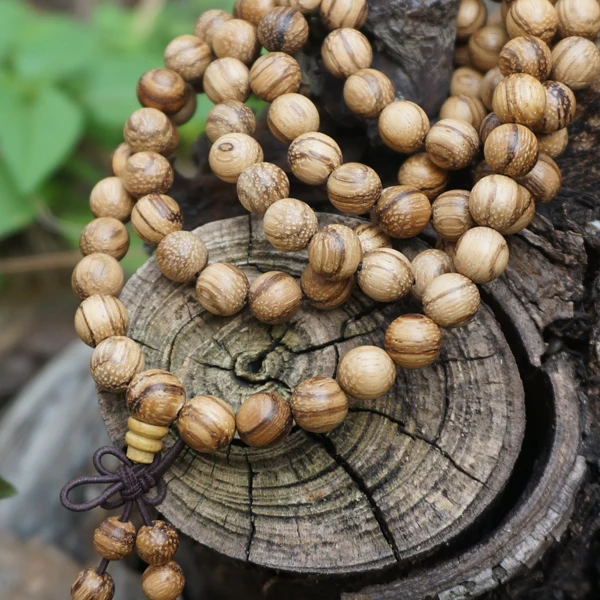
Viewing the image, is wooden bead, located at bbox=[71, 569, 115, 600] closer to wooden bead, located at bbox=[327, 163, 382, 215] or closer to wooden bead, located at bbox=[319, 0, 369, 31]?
wooden bead, located at bbox=[327, 163, 382, 215]

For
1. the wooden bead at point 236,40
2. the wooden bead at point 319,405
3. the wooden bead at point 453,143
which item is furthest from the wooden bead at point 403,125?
the wooden bead at point 319,405

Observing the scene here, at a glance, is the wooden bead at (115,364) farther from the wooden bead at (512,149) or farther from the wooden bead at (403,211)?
the wooden bead at (512,149)

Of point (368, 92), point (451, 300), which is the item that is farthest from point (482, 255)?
point (368, 92)

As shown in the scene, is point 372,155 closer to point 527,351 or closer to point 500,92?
point 500,92

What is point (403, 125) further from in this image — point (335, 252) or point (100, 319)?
point (100, 319)

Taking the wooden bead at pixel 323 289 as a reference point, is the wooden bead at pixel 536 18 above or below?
above
